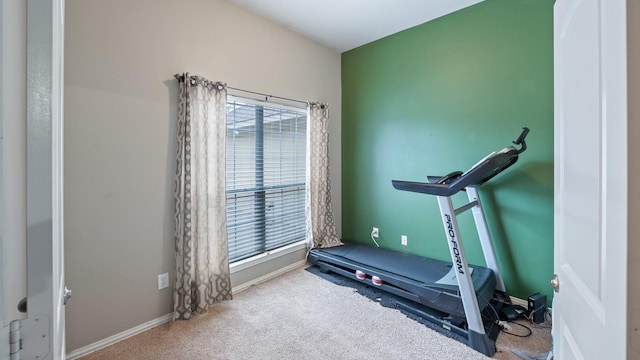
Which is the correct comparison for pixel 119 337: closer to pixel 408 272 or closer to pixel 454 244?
pixel 408 272

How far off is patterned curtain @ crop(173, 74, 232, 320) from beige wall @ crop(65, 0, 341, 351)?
0.35ft

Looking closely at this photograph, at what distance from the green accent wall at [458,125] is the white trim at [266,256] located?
2.73 ft

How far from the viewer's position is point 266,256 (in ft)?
9.55

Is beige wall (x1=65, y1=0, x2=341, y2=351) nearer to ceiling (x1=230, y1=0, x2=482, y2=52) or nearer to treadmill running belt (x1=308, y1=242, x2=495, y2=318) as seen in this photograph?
ceiling (x1=230, y1=0, x2=482, y2=52)

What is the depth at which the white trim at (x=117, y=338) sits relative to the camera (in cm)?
175

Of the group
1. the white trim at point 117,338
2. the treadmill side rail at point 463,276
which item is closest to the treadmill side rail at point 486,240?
the treadmill side rail at point 463,276

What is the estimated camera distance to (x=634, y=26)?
0.48 meters

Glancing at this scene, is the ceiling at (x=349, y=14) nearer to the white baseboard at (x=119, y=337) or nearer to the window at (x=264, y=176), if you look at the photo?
the window at (x=264, y=176)

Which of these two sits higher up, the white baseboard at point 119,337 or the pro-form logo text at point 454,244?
the pro-form logo text at point 454,244

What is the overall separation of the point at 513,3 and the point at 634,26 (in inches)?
100

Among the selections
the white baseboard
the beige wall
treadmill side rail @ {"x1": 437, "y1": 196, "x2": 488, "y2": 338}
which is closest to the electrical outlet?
the beige wall

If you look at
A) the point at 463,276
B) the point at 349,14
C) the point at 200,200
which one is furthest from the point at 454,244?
the point at 349,14

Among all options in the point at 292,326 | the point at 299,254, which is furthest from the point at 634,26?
the point at 299,254

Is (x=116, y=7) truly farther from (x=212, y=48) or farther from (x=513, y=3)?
(x=513, y=3)
